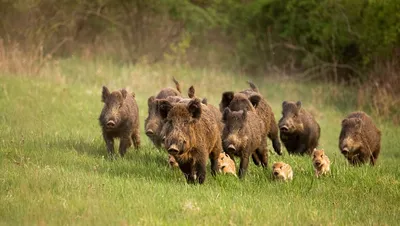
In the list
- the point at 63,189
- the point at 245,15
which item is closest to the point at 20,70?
the point at 63,189

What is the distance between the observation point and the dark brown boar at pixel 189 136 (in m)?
9.65

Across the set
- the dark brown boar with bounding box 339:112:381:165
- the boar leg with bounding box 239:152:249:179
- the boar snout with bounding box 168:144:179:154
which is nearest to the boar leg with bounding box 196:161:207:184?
the boar snout with bounding box 168:144:179:154

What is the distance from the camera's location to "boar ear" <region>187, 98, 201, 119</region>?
32.4ft

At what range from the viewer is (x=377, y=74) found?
82.5 ft

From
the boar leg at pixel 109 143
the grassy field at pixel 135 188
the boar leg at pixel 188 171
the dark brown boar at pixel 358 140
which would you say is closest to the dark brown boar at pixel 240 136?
the grassy field at pixel 135 188

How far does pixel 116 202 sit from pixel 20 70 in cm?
1220

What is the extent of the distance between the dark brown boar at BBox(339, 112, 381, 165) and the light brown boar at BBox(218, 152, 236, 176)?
10.8 feet

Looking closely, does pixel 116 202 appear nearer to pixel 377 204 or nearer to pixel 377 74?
pixel 377 204

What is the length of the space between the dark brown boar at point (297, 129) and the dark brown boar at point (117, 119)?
10.8 feet

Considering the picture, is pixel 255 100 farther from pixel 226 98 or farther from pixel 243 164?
pixel 243 164

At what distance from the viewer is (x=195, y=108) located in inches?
391

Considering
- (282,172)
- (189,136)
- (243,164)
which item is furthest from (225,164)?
Result: (189,136)

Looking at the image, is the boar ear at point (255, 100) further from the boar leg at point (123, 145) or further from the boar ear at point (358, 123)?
the boar ear at point (358, 123)

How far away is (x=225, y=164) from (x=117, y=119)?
7.98ft
